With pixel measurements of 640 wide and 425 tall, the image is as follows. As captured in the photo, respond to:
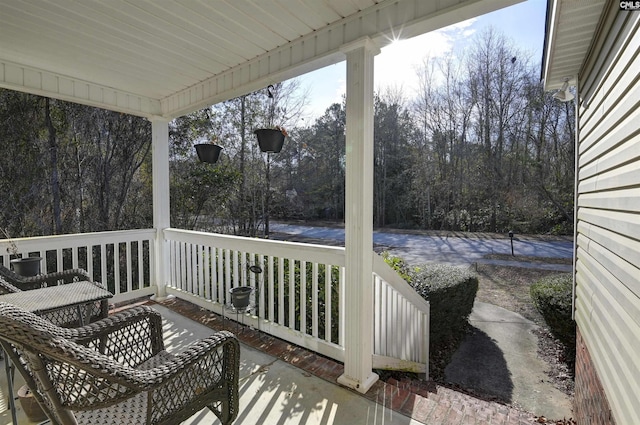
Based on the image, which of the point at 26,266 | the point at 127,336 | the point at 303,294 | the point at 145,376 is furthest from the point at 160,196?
the point at 145,376

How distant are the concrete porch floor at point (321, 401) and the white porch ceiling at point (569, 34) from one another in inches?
95.5

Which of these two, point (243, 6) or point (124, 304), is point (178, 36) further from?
point (124, 304)

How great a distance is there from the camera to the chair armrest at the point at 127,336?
5.26ft

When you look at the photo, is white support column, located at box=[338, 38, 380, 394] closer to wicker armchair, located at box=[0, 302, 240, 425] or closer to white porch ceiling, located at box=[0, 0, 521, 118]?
white porch ceiling, located at box=[0, 0, 521, 118]

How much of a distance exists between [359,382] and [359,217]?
4.00 feet

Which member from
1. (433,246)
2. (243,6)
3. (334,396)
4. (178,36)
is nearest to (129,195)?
(178,36)

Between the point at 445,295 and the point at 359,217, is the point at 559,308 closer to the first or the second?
the point at 445,295

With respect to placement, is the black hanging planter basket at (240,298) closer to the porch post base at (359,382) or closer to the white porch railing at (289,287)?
the white porch railing at (289,287)

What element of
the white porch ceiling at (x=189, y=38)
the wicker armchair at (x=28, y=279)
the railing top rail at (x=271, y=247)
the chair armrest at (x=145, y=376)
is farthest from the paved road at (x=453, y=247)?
the chair armrest at (x=145, y=376)

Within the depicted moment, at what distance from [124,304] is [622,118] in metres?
5.12

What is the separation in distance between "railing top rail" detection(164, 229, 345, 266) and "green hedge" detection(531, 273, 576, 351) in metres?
2.97

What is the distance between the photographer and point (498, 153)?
1218 centimetres

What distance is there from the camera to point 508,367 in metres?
3.91

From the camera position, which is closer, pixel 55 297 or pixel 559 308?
pixel 55 297
